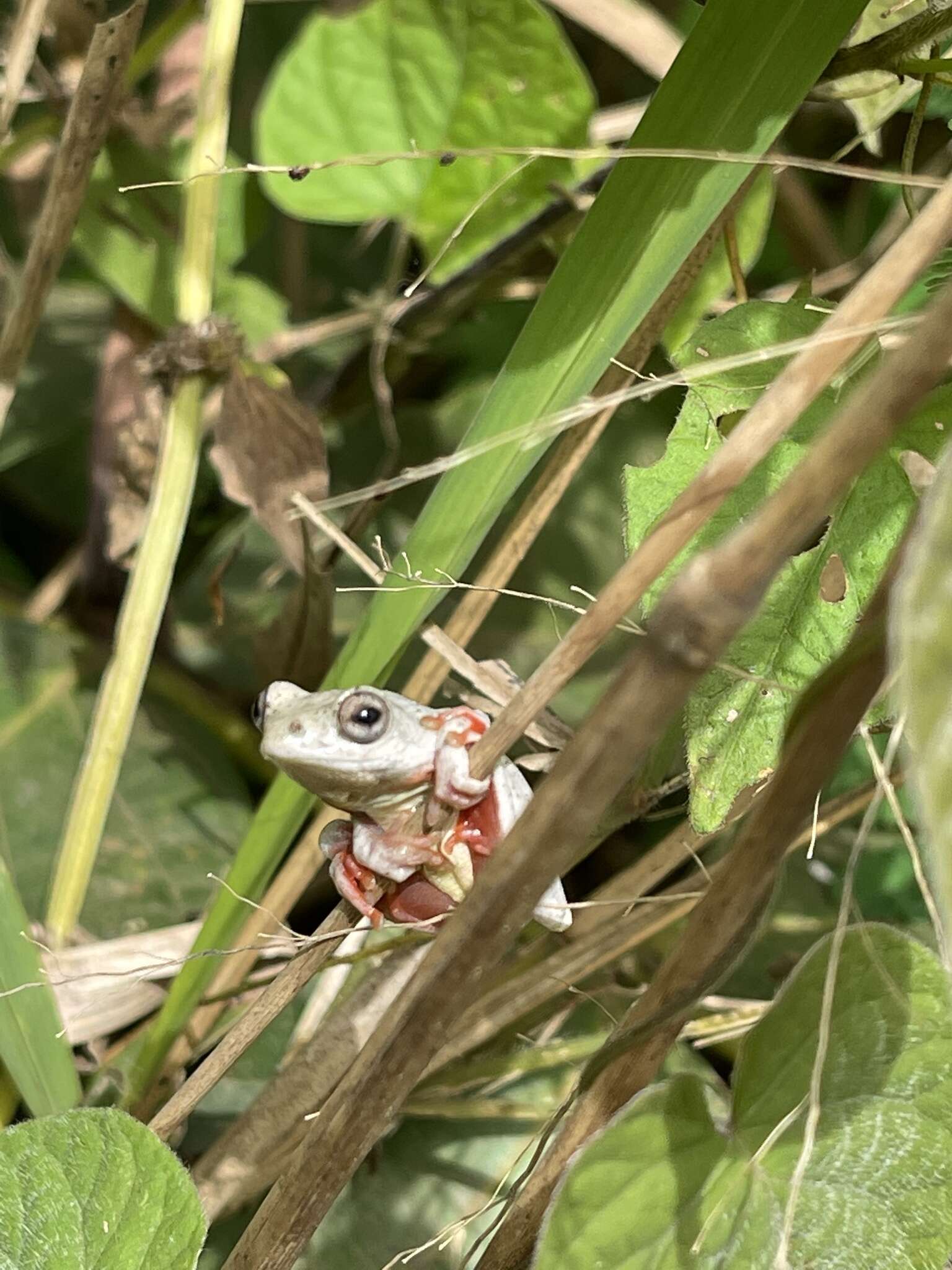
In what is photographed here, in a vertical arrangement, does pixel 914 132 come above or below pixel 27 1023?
above

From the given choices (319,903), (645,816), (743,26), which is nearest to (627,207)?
(743,26)

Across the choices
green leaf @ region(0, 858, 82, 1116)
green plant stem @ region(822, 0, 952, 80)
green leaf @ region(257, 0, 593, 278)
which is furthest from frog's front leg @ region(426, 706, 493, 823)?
green leaf @ region(257, 0, 593, 278)

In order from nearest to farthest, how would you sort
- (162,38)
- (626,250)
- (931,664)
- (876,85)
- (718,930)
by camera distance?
(931,664)
(718,930)
(626,250)
(876,85)
(162,38)

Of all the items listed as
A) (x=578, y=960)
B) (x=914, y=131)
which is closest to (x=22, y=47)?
(x=914, y=131)

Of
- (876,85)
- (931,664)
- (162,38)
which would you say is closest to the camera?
(931,664)

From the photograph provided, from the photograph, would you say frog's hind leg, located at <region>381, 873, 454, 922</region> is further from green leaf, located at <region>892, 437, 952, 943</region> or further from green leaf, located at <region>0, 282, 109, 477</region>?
green leaf, located at <region>0, 282, 109, 477</region>

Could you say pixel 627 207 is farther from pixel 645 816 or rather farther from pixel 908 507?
pixel 645 816

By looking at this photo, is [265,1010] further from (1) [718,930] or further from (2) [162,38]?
(2) [162,38]
